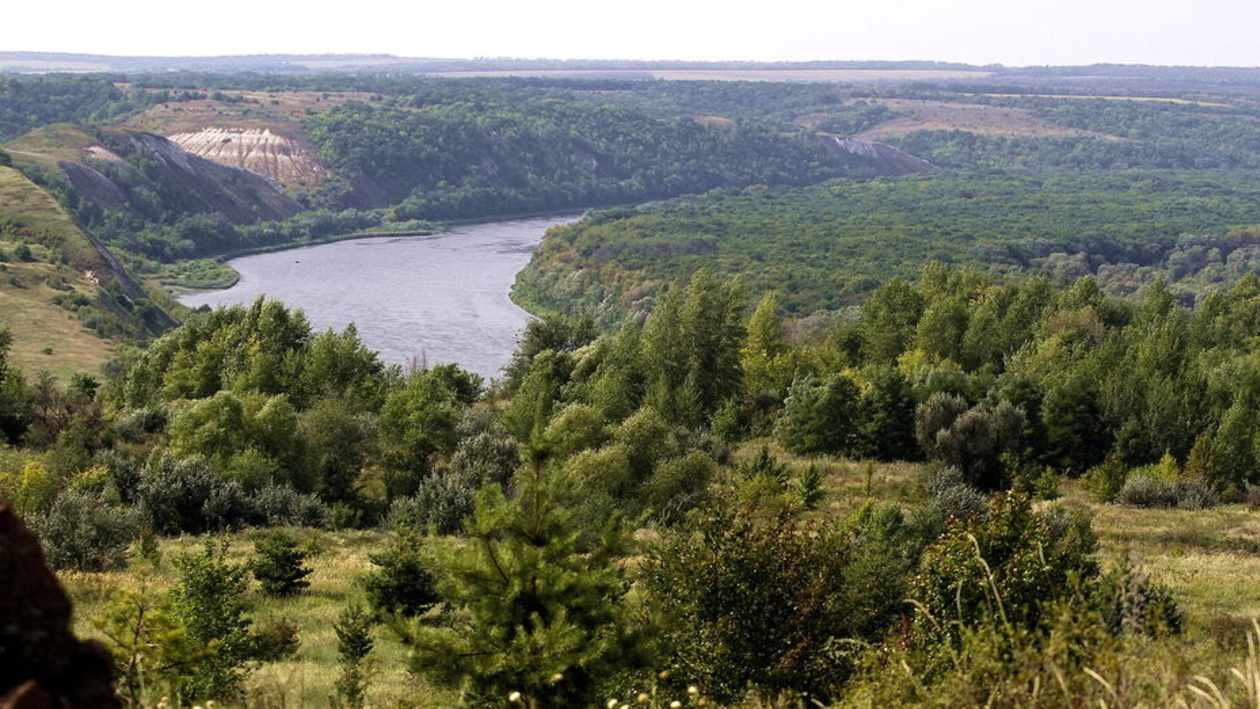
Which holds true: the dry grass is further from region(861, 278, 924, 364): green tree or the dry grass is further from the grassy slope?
region(861, 278, 924, 364): green tree

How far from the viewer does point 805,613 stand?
15.0m

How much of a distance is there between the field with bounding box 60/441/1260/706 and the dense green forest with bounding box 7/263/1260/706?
416mm

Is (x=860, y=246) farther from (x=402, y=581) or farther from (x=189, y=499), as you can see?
(x=402, y=581)

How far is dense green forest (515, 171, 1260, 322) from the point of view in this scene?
122938 mm

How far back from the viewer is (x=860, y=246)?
146 meters

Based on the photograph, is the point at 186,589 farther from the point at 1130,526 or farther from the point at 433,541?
the point at 1130,526

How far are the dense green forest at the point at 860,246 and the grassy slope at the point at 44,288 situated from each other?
40.5 m

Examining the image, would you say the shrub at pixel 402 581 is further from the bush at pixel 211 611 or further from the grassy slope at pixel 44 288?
the grassy slope at pixel 44 288

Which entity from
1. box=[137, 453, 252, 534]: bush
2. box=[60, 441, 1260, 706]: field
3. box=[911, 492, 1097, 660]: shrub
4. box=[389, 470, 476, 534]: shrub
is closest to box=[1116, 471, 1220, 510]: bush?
box=[60, 441, 1260, 706]: field

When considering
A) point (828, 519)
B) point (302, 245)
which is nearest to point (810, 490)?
point (828, 519)

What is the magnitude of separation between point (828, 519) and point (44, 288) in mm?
87723

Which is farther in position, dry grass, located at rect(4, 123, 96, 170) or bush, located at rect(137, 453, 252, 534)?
dry grass, located at rect(4, 123, 96, 170)

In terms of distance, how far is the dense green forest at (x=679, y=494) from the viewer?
11727 mm

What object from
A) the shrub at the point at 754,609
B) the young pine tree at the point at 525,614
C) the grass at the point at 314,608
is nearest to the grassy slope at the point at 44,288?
the grass at the point at 314,608
